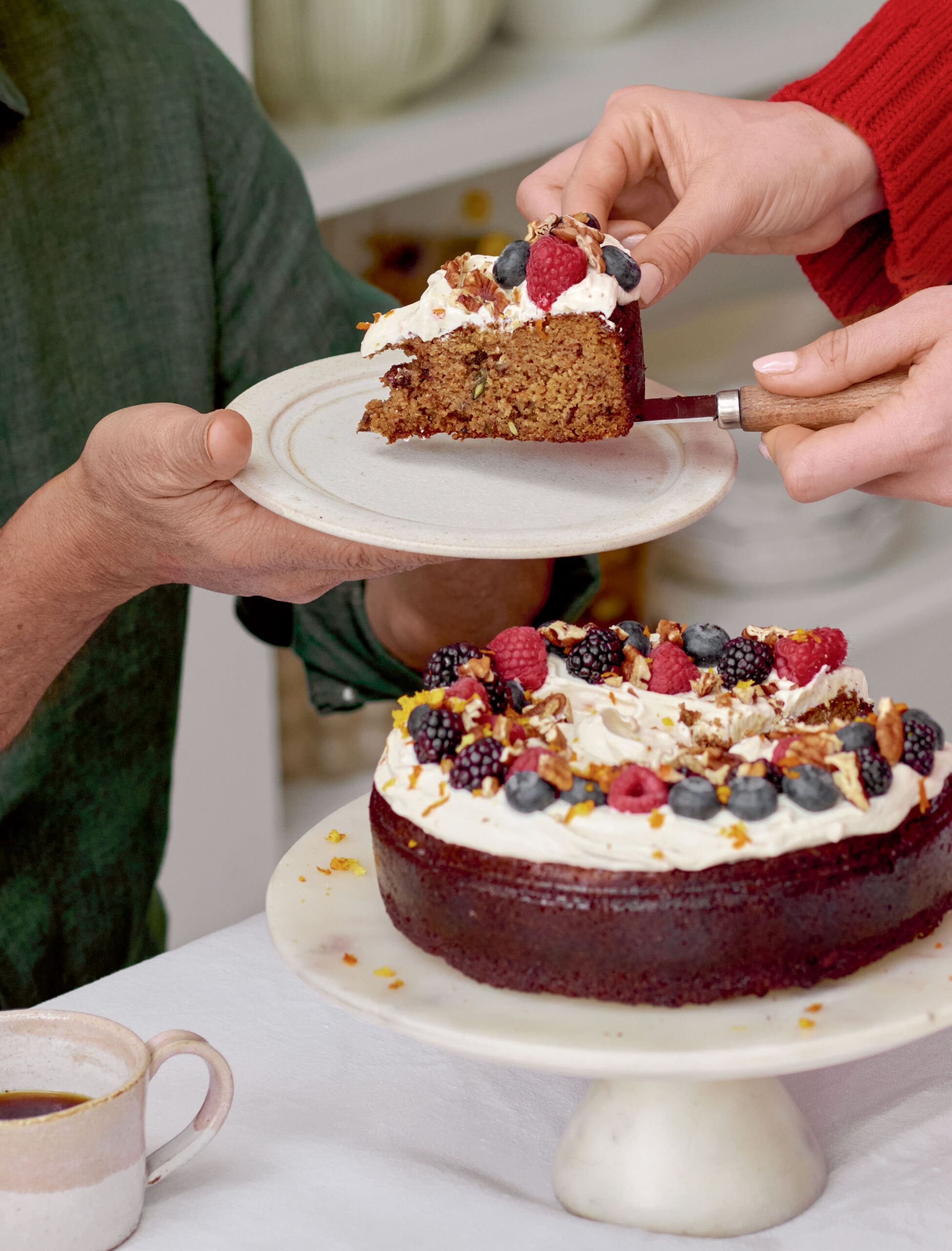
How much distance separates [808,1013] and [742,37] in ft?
8.13

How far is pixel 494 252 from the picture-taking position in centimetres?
301

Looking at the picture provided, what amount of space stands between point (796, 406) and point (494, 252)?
1632 millimetres

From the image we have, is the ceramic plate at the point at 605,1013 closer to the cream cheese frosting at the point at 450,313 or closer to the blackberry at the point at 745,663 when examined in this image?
the blackberry at the point at 745,663

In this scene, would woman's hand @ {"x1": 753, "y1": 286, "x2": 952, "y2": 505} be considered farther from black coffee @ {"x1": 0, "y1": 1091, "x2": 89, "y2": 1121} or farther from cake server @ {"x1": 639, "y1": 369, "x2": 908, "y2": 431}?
black coffee @ {"x1": 0, "y1": 1091, "x2": 89, "y2": 1121}

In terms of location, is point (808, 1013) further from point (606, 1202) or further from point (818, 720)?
point (818, 720)

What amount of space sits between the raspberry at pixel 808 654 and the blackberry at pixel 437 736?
0.39 m

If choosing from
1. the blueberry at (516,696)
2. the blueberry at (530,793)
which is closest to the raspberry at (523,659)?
the blueberry at (516,696)

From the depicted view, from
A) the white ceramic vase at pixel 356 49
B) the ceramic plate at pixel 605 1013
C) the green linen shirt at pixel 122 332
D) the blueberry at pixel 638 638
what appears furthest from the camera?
the white ceramic vase at pixel 356 49

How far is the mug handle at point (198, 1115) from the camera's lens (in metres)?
1.17

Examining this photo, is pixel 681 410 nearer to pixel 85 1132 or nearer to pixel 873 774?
pixel 873 774

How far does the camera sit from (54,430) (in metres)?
2.11

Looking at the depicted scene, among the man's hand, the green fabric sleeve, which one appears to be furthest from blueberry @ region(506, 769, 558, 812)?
the green fabric sleeve

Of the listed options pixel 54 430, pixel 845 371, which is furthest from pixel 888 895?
pixel 54 430

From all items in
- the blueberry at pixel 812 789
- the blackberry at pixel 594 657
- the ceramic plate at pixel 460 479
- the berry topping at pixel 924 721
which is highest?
the ceramic plate at pixel 460 479
